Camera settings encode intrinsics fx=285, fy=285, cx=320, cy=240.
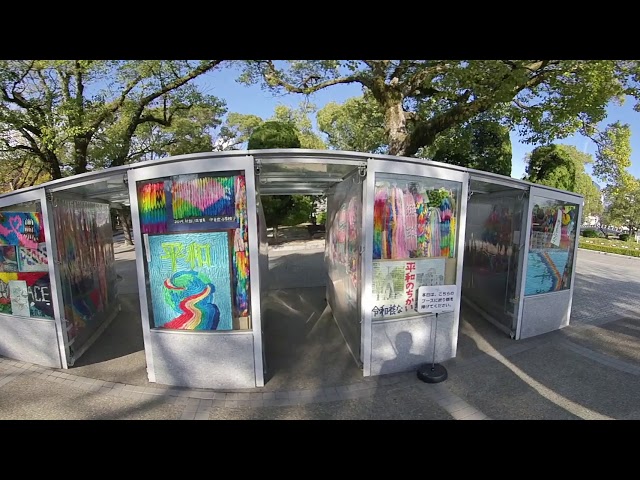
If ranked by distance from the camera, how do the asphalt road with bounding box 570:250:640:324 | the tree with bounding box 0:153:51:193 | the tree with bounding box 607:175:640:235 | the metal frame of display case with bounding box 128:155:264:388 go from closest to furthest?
the metal frame of display case with bounding box 128:155:264:388 < the asphalt road with bounding box 570:250:640:324 < the tree with bounding box 0:153:51:193 < the tree with bounding box 607:175:640:235

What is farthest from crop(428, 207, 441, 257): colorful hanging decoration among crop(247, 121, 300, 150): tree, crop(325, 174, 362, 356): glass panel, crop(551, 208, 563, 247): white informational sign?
crop(247, 121, 300, 150): tree

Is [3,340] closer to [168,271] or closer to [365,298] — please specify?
[168,271]

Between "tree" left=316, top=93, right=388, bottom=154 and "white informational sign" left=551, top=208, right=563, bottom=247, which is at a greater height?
"tree" left=316, top=93, right=388, bottom=154

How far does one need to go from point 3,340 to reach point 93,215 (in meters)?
2.55

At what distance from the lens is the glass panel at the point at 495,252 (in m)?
5.53

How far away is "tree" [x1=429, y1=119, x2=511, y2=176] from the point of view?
41.1ft

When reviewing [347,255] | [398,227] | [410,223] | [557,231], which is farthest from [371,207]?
[557,231]

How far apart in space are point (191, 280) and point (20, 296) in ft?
10.3

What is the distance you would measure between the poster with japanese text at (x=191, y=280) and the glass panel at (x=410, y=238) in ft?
7.01

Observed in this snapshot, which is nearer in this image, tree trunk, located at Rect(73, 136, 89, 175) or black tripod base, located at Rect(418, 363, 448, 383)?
black tripod base, located at Rect(418, 363, 448, 383)

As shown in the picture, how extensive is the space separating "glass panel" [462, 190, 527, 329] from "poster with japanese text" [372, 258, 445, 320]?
2198 millimetres

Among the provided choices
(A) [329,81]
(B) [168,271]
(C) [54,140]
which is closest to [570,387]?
(B) [168,271]

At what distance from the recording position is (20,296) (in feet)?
14.9

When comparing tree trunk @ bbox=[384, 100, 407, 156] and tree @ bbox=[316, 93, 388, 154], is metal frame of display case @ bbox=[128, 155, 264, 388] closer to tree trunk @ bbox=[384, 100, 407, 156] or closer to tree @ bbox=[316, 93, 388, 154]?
tree trunk @ bbox=[384, 100, 407, 156]
